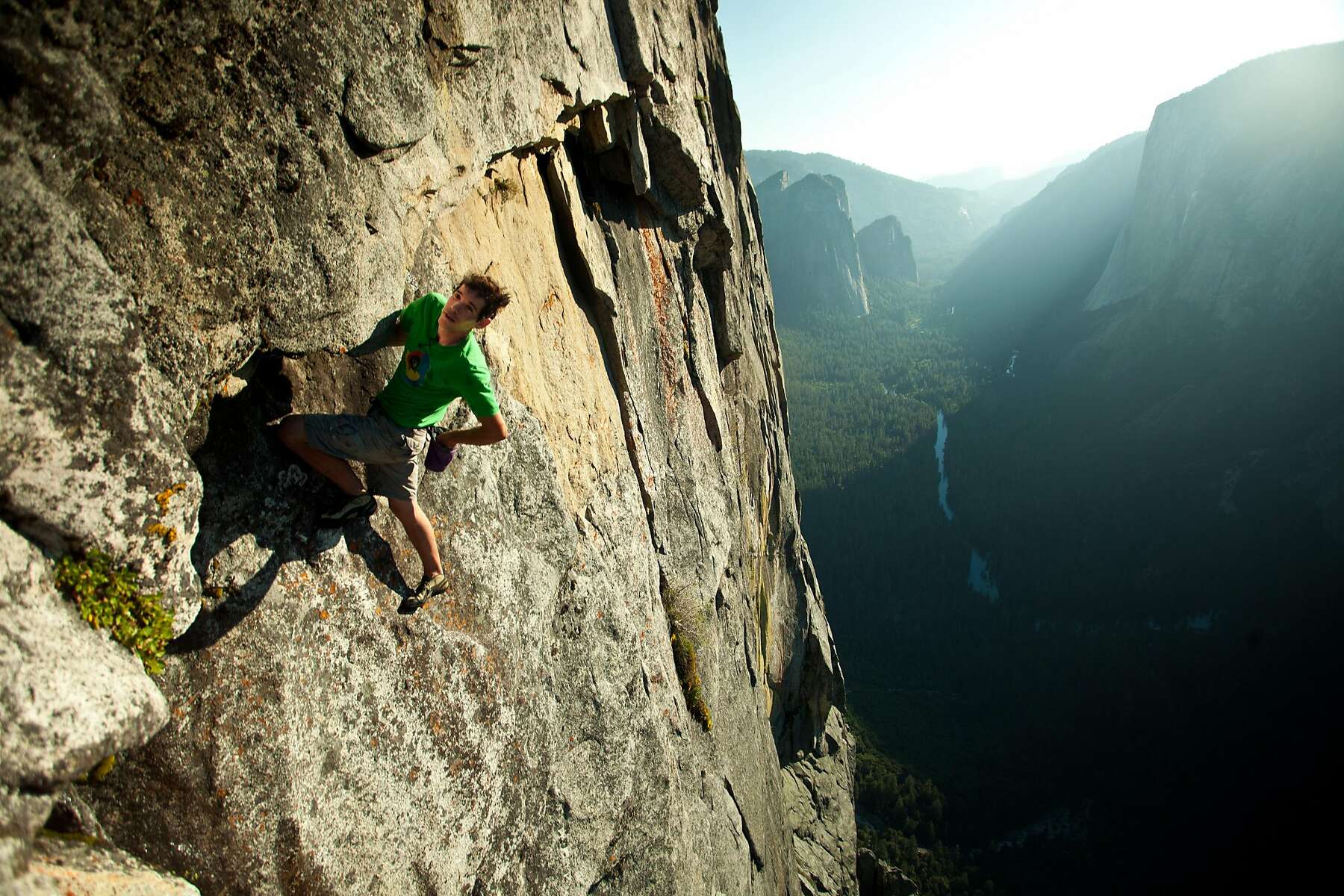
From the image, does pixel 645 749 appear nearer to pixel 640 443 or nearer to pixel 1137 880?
pixel 640 443

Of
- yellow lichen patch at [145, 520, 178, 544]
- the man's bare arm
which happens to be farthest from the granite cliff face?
the man's bare arm

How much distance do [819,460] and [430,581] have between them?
124081 mm

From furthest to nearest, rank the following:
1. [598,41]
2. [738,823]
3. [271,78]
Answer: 1. [738,823]
2. [598,41]
3. [271,78]

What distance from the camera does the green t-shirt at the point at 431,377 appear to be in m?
5.16

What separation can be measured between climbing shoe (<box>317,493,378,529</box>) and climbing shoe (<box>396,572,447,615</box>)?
739 millimetres

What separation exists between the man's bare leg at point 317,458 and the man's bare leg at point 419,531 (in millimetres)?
326

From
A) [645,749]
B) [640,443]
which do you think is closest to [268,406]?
[645,749]

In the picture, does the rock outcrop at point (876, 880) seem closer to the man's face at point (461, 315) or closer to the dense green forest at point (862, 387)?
the man's face at point (461, 315)

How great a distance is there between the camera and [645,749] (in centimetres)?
868

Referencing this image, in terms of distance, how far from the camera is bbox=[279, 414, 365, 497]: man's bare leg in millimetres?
4910

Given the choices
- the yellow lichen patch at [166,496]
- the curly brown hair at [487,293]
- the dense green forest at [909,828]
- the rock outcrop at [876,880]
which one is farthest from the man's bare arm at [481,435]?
the dense green forest at [909,828]

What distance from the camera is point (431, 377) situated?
5.18 m

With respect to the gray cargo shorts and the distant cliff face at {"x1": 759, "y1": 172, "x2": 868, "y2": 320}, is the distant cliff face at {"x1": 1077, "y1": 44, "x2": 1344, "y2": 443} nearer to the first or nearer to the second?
the distant cliff face at {"x1": 759, "y1": 172, "x2": 868, "y2": 320}

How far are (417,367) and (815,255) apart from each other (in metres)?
200
